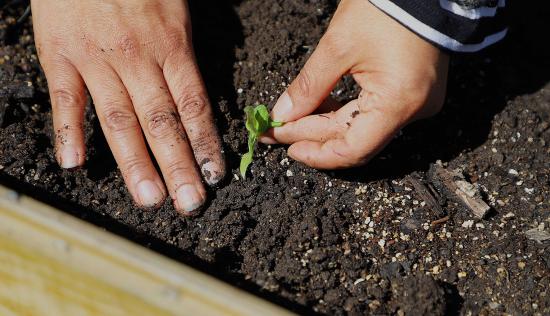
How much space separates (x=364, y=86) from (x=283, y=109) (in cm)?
24

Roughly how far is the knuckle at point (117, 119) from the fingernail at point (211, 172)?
24 centimetres

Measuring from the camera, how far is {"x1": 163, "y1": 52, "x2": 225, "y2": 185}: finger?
1536mm

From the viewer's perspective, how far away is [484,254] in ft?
5.00

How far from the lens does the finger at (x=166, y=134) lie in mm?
1498

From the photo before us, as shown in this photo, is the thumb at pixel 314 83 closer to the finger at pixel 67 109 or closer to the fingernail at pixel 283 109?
the fingernail at pixel 283 109

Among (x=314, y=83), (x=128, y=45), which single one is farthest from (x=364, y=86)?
(x=128, y=45)

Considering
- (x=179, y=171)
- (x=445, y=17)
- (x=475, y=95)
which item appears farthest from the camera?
(x=475, y=95)

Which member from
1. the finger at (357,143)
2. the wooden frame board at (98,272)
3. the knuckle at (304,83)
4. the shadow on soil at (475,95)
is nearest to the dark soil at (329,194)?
the shadow on soil at (475,95)

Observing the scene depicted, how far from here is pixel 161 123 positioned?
5.07 feet

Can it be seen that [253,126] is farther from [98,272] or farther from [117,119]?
[98,272]

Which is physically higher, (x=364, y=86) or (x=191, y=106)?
(x=364, y=86)

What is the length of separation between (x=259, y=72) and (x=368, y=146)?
50cm

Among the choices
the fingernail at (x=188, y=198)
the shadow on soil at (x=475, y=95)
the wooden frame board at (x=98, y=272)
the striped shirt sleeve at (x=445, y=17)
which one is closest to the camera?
the wooden frame board at (x=98, y=272)

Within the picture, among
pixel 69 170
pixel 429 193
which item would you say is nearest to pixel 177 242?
pixel 69 170
